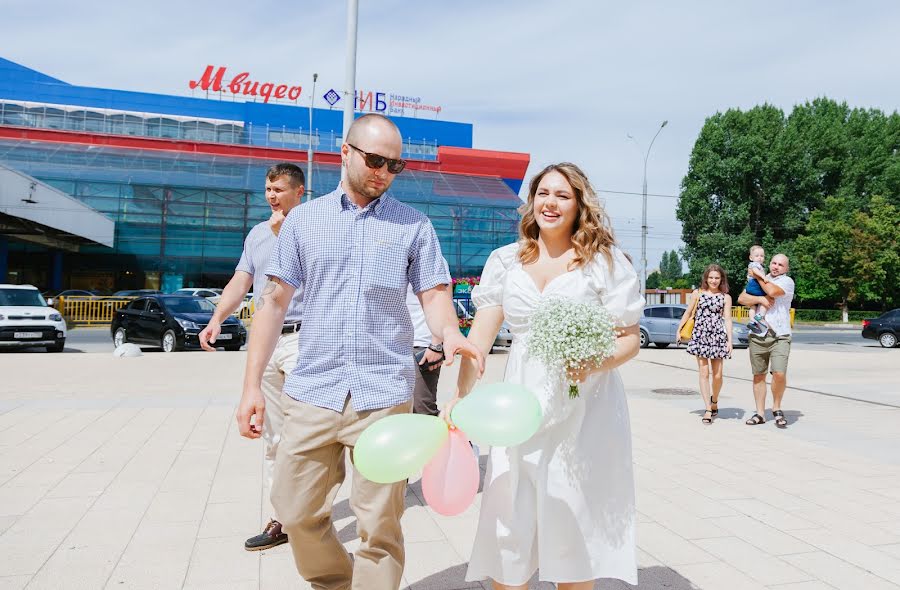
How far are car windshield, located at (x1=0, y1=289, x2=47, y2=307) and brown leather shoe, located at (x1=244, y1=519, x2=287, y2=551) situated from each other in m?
16.4

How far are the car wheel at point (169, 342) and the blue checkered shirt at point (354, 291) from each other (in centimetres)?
1572

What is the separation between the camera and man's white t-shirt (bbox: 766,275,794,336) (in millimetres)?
7707

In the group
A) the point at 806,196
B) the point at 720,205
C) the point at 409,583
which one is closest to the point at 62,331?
the point at 409,583

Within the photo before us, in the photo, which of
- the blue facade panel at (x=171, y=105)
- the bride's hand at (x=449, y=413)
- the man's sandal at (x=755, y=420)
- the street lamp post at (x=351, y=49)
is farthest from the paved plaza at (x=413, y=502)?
the blue facade panel at (x=171, y=105)

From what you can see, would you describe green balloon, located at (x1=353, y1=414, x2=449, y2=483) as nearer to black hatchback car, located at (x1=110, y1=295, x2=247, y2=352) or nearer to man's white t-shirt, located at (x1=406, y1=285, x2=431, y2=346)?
man's white t-shirt, located at (x1=406, y1=285, x2=431, y2=346)

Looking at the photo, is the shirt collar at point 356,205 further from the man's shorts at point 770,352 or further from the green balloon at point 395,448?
the man's shorts at point 770,352

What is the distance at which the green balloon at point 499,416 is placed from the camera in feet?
7.59

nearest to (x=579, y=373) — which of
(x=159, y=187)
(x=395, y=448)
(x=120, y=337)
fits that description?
(x=395, y=448)

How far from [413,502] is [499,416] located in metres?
2.74

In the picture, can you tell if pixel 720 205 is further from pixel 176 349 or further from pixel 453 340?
pixel 453 340

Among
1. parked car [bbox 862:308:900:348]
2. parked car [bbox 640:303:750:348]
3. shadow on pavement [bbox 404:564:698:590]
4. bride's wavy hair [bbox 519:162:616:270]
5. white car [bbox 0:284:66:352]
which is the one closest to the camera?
bride's wavy hair [bbox 519:162:616:270]

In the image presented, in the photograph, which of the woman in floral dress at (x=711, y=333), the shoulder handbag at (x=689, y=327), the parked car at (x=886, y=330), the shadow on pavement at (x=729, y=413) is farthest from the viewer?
the parked car at (x=886, y=330)

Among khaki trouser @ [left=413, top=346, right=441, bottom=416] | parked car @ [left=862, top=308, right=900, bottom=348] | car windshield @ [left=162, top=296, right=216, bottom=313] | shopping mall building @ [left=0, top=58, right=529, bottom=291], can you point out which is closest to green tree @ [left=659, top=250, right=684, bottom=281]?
shopping mall building @ [left=0, top=58, right=529, bottom=291]

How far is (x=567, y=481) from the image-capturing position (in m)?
2.57
